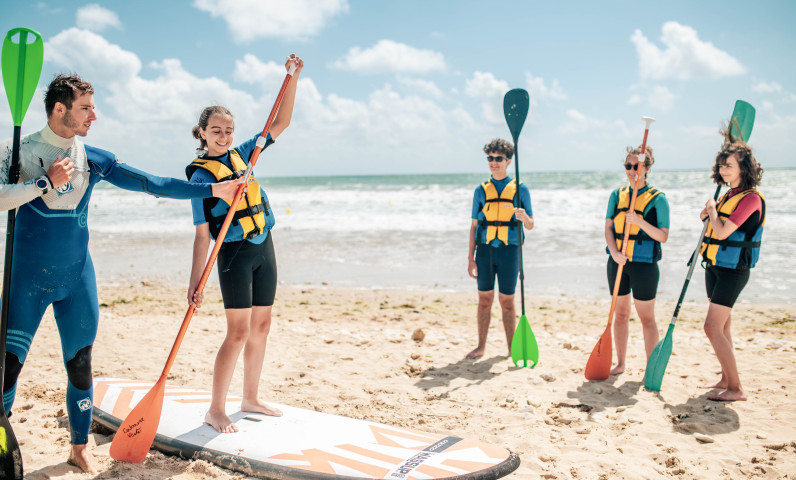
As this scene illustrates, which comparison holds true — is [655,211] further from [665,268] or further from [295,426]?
[665,268]

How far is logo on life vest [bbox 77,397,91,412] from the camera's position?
279 cm

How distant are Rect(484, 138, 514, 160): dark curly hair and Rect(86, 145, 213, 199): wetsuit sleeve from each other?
2.90m

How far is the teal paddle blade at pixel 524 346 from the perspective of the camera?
4.80 meters

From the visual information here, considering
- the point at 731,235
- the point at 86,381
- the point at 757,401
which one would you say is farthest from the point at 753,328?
the point at 86,381

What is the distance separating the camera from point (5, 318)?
2.44 m

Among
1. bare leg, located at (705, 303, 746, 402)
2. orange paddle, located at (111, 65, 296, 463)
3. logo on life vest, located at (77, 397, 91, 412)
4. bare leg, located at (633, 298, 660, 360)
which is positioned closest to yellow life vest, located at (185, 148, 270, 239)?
orange paddle, located at (111, 65, 296, 463)

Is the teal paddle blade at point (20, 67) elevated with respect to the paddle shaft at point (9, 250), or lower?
elevated

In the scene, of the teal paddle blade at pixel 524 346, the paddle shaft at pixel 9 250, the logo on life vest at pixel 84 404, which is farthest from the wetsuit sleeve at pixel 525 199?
the paddle shaft at pixel 9 250

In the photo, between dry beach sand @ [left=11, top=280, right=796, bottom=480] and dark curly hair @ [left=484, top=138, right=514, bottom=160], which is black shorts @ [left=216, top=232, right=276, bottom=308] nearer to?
dry beach sand @ [left=11, top=280, right=796, bottom=480]

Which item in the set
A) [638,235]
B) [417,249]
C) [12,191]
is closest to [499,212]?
[638,235]

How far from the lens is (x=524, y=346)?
15.8 ft

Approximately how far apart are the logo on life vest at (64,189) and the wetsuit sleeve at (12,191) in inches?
6.0

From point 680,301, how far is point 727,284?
18.8 inches

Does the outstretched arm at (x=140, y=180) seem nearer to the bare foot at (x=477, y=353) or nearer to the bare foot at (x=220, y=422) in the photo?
the bare foot at (x=220, y=422)
